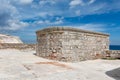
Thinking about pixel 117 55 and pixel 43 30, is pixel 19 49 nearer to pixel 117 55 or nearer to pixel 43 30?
pixel 43 30

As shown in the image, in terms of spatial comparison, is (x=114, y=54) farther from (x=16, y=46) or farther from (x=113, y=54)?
(x=16, y=46)

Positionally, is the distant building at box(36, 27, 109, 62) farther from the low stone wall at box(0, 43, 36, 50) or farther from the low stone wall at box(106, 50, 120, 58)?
the low stone wall at box(0, 43, 36, 50)

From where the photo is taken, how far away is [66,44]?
9.95 meters

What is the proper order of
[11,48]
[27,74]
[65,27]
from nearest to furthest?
[27,74] < [65,27] < [11,48]

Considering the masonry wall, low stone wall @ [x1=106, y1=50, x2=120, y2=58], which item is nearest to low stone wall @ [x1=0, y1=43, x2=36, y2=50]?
the masonry wall

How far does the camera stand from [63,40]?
9.93m

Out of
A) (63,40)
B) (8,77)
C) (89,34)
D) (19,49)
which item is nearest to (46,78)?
(8,77)

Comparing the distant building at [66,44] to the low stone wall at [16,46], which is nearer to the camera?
the distant building at [66,44]

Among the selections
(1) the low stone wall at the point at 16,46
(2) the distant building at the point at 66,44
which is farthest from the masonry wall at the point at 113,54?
(1) the low stone wall at the point at 16,46

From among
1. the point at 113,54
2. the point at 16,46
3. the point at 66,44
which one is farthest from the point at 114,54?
the point at 16,46

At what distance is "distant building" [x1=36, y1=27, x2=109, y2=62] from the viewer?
392 inches

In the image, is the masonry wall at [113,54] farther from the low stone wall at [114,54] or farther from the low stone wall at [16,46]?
the low stone wall at [16,46]

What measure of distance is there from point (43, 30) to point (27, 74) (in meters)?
5.50

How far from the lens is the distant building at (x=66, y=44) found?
9.95 m
